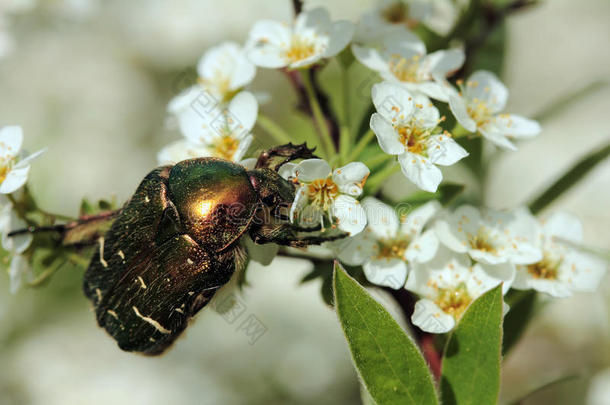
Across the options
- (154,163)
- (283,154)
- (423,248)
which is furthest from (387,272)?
(154,163)

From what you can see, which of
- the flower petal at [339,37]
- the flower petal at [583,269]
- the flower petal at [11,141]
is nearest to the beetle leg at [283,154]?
the flower petal at [339,37]

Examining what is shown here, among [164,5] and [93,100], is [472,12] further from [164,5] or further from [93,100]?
[93,100]

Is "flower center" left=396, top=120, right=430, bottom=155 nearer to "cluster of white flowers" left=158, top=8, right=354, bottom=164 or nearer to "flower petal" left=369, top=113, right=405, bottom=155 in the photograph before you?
"flower petal" left=369, top=113, right=405, bottom=155

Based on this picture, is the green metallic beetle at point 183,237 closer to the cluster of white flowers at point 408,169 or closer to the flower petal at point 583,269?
the cluster of white flowers at point 408,169

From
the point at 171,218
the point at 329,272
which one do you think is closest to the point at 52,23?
the point at 171,218

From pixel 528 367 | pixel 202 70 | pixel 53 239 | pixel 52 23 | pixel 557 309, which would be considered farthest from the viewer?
pixel 528 367

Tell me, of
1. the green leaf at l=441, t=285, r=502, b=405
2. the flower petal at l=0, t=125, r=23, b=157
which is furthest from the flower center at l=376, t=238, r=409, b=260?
the flower petal at l=0, t=125, r=23, b=157
